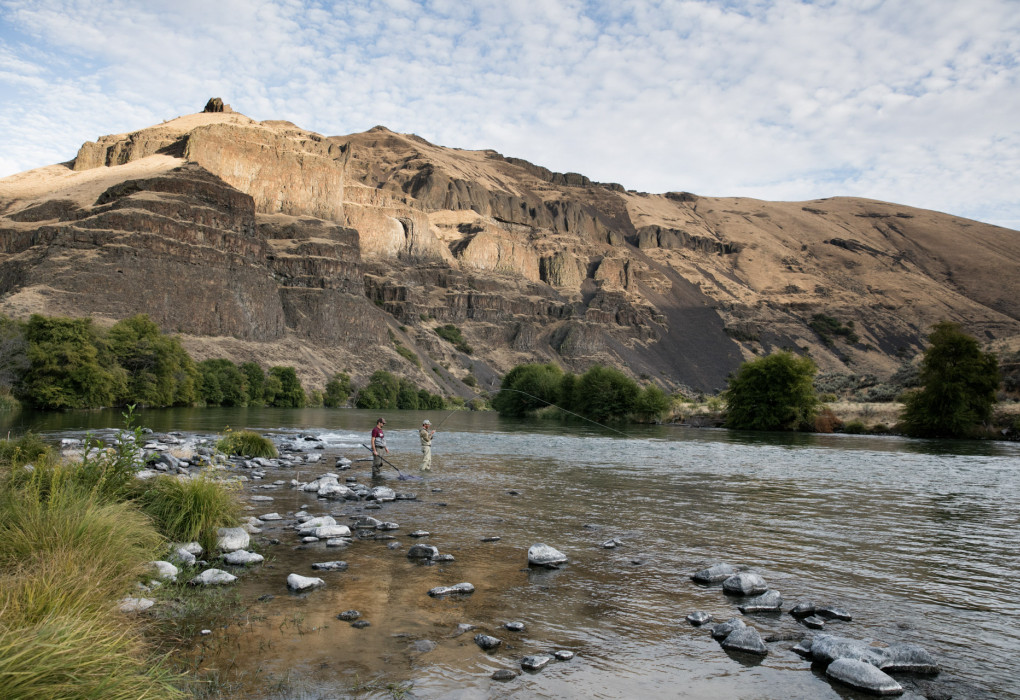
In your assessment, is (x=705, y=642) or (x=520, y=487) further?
(x=520, y=487)

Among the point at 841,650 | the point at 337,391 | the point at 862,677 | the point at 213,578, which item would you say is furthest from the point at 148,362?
the point at 862,677

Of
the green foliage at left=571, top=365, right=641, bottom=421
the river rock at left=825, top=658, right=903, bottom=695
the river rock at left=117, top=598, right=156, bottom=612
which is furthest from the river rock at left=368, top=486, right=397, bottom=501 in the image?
the green foliage at left=571, top=365, right=641, bottom=421

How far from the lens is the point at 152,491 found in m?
11.1

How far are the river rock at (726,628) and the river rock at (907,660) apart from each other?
148 cm

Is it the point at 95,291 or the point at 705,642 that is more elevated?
the point at 95,291

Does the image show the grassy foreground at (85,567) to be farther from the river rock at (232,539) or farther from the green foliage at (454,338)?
the green foliage at (454,338)

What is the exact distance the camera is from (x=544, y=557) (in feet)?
35.3

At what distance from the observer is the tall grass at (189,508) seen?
418 inches

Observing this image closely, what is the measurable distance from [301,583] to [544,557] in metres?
3.92

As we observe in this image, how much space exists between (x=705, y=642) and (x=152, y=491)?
9.18m

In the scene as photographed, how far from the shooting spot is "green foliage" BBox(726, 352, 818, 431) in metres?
59.7

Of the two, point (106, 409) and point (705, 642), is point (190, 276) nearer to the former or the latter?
point (106, 409)

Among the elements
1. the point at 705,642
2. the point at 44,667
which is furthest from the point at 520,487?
the point at 44,667

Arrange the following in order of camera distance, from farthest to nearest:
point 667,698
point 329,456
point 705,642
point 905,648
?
point 329,456, point 705,642, point 905,648, point 667,698
